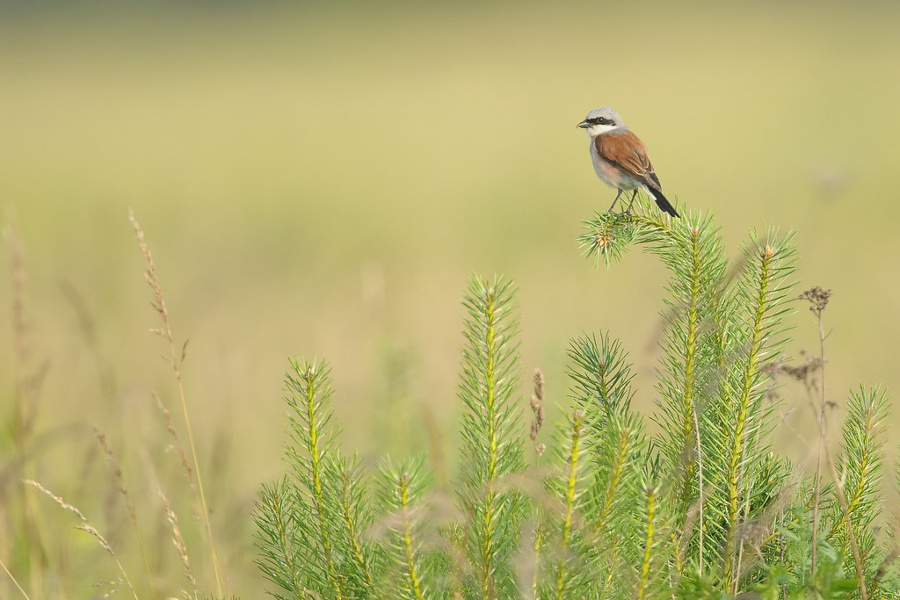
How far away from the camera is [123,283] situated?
10.3m

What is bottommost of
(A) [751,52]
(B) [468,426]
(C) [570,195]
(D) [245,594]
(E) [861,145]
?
(D) [245,594]

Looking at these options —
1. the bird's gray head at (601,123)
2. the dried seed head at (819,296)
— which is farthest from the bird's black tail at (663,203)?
the dried seed head at (819,296)

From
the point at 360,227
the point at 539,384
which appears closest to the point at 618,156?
the point at 539,384

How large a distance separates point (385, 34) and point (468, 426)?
A: 6317 centimetres

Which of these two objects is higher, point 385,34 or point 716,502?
point 385,34

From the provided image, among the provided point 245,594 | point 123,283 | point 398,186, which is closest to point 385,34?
point 398,186

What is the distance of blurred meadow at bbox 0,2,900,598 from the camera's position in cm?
477

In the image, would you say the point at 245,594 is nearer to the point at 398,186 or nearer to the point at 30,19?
the point at 398,186

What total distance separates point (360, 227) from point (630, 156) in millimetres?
12228

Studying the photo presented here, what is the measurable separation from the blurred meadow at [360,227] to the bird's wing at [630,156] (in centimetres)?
89

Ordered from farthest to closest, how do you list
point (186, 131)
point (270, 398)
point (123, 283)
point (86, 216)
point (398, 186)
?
point (186, 131), point (398, 186), point (86, 216), point (123, 283), point (270, 398)

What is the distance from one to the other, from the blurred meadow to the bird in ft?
2.93

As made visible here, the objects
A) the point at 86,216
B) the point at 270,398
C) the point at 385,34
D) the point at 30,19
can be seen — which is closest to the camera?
the point at 270,398

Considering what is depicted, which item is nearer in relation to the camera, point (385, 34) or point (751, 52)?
point (751, 52)
